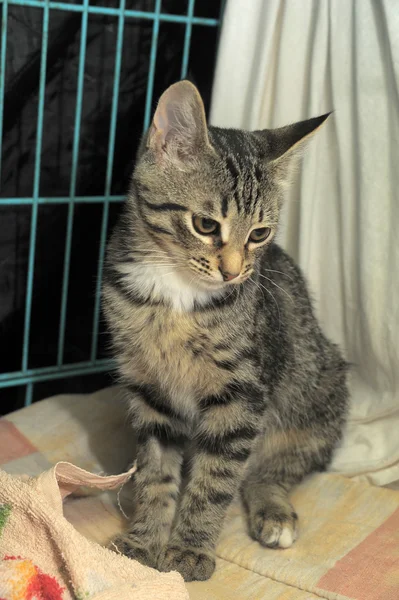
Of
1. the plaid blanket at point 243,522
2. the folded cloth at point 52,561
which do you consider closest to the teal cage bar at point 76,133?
the plaid blanket at point 243,522

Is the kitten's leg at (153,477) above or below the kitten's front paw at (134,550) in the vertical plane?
above

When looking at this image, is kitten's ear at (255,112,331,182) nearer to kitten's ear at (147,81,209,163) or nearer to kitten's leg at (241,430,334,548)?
kitten's ear at (147,81,209,163)

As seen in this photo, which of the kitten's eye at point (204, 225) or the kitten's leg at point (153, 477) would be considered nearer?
the kitten's eye at point (204, 225)

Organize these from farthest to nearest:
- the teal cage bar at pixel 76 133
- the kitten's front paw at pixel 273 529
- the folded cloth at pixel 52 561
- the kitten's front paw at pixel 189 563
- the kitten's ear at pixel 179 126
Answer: the teal cage bar at pixel 76 133
the kitten's front paw at pixel 273 529
the kitten's front paw at pixel 189 563
the kitten's ear at pixel 179 126
the folded cloth at pixel 52 561

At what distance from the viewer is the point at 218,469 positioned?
5.80 feet

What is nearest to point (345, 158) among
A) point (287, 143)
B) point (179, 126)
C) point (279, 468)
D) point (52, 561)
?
point (287, 143)

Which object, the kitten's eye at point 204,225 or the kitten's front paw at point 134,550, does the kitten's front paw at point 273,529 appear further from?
the kitten's eye at point 204,225

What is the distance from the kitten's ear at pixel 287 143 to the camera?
1.73m

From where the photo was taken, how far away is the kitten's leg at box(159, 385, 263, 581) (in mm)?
1760

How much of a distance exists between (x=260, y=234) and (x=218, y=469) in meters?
0.56

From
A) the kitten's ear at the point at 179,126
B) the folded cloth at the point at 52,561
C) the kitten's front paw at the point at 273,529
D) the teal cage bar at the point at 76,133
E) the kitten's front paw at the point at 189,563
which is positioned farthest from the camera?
the teal cage bar at the point at 76,133

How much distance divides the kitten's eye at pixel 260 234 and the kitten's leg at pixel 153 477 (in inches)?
18.2

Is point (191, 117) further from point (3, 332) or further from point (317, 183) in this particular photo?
point (3, 332)

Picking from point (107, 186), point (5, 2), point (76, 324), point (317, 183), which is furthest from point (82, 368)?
point (5, 2)
